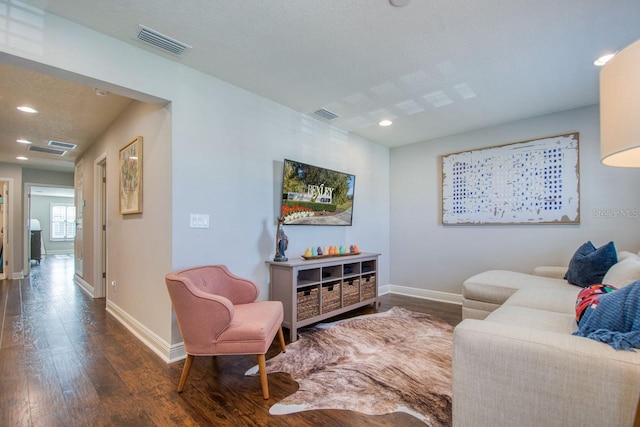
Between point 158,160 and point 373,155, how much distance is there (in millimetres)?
3077

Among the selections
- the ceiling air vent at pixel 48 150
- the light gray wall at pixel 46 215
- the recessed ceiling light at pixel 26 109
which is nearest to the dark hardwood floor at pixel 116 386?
the recessed ceiling light at pixel 26 109

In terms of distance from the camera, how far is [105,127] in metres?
4.04

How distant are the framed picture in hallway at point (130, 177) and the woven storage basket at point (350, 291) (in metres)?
2.29

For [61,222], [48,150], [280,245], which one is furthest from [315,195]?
[61,222]

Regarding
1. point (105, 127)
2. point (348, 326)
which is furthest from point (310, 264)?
point (105, 127)

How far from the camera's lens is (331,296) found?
336 cm

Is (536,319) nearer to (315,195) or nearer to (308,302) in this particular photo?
(308,302)

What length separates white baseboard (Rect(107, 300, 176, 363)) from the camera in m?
2.44

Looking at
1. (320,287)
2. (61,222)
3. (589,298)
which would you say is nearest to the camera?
(589,298)

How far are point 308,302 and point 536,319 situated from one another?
6.29 ft

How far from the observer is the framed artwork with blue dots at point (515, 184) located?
11.3ft

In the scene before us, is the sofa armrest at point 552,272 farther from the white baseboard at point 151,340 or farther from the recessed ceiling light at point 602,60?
the white baseboard at point 151,340

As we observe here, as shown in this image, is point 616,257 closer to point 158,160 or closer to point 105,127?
point 158,160

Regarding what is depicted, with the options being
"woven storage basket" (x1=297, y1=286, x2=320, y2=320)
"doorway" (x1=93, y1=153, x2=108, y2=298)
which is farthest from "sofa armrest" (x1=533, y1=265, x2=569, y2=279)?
"doorway" (x1=93, y1=153, x2=108, y2=298)
